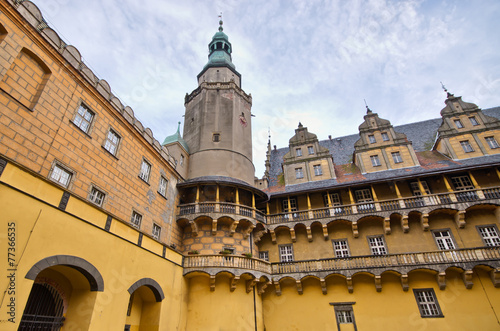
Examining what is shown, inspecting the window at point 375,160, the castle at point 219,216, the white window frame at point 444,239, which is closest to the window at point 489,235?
the castle at point 219,216

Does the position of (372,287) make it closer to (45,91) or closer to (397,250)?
Answer: (397,250)

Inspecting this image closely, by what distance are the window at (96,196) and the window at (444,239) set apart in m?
20.8

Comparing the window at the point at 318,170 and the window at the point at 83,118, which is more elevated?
the window at the point at 318,170

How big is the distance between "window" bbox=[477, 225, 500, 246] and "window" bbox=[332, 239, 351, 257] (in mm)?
8500

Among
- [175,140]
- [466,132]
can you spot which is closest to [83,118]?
[175,140]

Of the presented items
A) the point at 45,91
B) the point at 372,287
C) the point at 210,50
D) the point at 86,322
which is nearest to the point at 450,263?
the point at 372,287

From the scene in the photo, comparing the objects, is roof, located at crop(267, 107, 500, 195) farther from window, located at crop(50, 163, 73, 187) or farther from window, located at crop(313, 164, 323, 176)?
window, located at crop(50, 163, 73, 187)

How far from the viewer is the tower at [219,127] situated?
23.8 metres

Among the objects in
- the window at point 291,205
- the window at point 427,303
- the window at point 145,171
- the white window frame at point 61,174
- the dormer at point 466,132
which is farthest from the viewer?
the window at point 291,205

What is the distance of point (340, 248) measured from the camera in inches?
820

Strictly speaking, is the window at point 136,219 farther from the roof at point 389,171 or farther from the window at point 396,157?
the window at point 396,157

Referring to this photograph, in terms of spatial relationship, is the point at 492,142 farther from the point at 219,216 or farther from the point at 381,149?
the point at 219,216

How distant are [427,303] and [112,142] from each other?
824 inches

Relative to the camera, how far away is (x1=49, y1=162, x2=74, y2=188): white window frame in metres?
11.7
